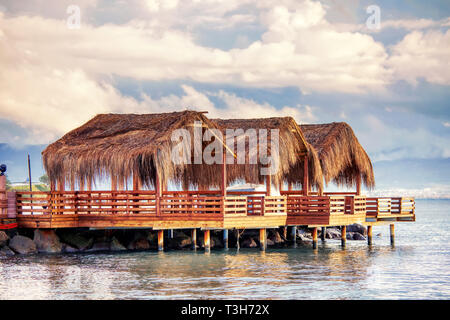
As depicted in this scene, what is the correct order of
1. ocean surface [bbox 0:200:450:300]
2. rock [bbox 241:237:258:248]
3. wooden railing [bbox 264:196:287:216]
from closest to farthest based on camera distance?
ocean surface [bbox 0:200:450:300]
wooden railing [bbox 264:196:287:216]
rock [bbox 241:237:258:248]

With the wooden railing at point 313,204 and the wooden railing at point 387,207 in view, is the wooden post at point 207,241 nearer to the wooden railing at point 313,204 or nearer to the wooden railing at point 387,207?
the wooden railing at point 313,204

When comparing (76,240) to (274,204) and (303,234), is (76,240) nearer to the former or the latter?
(274,204)

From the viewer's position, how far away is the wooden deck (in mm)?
25500

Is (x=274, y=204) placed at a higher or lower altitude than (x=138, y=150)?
lower

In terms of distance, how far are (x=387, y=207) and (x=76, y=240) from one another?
13286mm

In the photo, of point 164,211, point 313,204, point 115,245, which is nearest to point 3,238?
point 115,245

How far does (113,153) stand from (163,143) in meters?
1.77

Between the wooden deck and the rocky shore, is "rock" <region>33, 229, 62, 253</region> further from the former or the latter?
the wooden deck

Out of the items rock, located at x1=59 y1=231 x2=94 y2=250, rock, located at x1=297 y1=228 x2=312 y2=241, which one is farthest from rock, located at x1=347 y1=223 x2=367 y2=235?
rock, located at x1=59 y1=231 x2=94 y2=250

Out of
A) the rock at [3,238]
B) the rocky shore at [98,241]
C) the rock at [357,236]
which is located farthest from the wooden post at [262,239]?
the rock at [357,236]

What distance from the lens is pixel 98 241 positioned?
90.7 feet

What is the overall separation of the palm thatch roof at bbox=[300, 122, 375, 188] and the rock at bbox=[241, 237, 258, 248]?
4.06m
